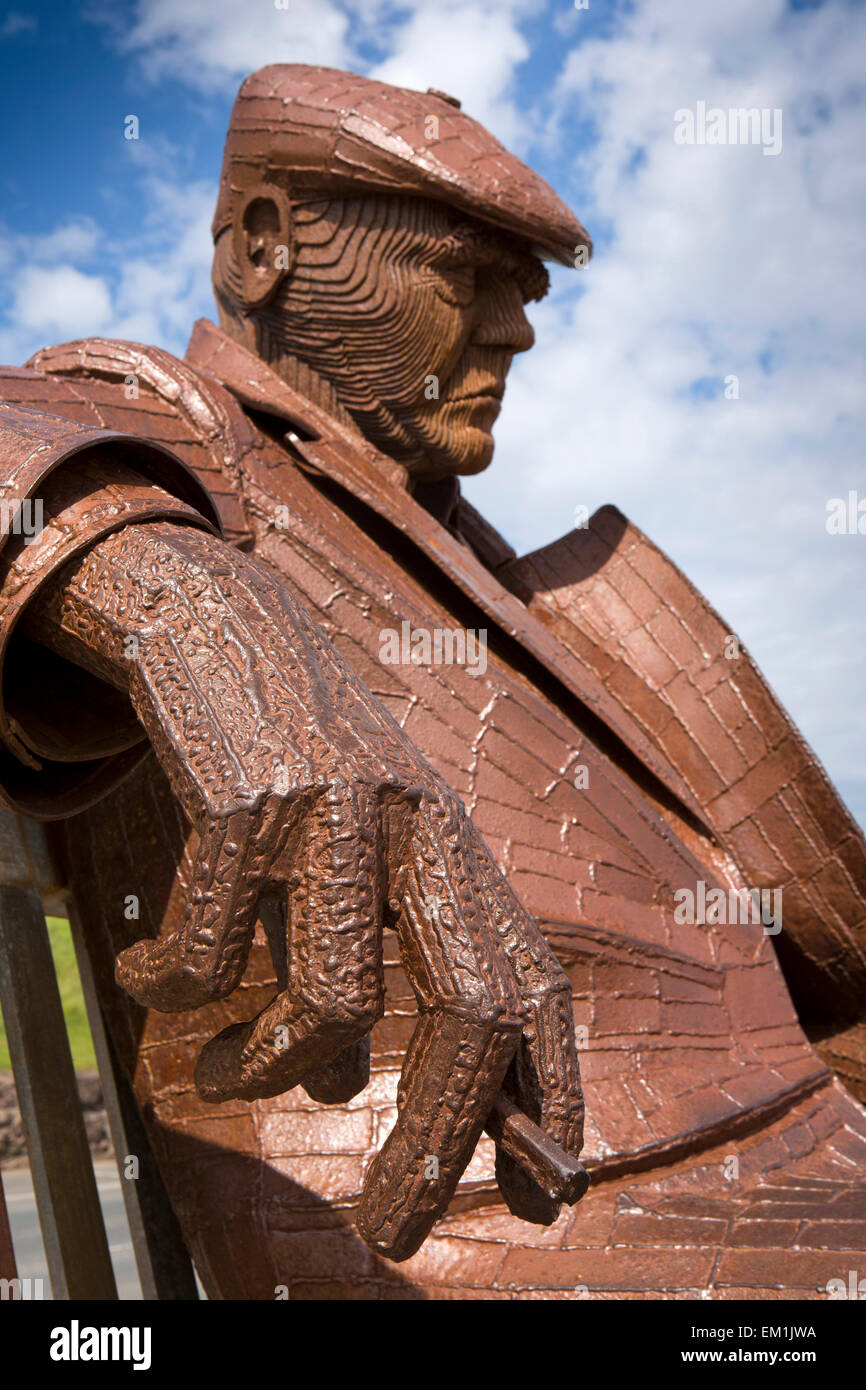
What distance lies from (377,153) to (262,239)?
329 mm

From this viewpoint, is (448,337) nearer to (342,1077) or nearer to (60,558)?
(60,558)

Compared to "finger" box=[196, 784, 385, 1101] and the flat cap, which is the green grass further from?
"finger" box=[196, 784, 385, 1101]

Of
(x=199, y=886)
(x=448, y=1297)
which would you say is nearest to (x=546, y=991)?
(x=199, y=886)

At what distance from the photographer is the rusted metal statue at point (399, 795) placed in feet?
4.65

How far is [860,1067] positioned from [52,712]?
2161 millimetres

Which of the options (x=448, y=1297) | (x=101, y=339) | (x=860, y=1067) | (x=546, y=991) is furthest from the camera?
(x=860, y=1067)

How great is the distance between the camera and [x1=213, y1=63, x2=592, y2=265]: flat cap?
2.89m

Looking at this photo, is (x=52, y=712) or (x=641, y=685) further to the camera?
(x=641, y=685)

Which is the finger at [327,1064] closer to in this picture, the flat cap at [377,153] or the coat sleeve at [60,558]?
the coat sleeve at [60,558]

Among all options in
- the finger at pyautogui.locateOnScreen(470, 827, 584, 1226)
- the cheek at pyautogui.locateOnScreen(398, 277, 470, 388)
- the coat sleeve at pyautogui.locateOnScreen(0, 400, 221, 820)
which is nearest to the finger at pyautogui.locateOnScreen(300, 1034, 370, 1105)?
the finger at pyautogui.locateOnScreen(470, 827, 584, 1226)

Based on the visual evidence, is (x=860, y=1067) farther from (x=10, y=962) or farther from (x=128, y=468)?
(x=128, y=468)

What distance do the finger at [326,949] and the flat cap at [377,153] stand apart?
1.86m

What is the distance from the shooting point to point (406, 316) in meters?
2.99
